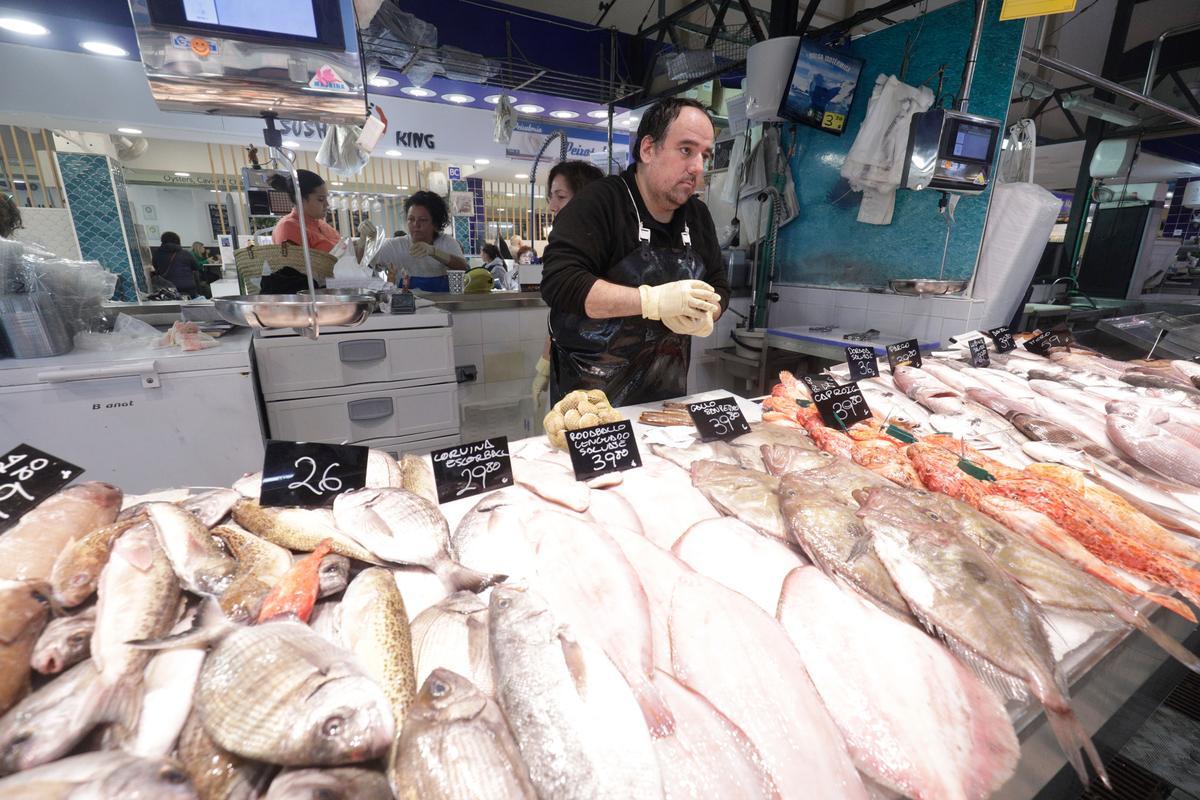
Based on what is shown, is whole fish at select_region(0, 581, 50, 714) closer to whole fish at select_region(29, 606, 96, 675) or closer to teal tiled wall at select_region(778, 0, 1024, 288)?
whole fish at select_region(29, 606, 96, 675)

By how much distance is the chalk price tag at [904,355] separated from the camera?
7.70ft

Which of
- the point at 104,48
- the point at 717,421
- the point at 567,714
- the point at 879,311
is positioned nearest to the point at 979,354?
the point at 717,421

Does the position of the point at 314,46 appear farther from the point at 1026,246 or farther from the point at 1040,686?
the point at 1026,246

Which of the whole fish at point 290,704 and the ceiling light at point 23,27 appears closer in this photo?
the whole fish at point 290,704

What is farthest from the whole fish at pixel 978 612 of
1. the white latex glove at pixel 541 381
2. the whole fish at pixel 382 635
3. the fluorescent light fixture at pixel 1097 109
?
the fluorescent light fixture at pixel 1097 109

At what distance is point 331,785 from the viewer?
0.48m

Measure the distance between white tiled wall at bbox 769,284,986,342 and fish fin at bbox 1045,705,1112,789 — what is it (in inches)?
151

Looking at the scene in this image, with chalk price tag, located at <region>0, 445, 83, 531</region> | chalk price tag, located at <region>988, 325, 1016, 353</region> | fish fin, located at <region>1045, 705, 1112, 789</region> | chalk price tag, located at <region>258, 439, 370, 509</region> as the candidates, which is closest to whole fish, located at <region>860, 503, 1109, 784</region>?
fish fin, located at <region>1045, 705, 1112, 789</region>

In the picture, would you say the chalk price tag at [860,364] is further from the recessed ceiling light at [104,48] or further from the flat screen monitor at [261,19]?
the recessed ceiling light at [104,48]

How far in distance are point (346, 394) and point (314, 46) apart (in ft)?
7.32

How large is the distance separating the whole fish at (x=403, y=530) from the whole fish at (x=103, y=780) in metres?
0.37

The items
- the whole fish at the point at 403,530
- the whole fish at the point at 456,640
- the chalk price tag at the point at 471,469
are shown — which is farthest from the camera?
the chalk price tag at the point at 471,469

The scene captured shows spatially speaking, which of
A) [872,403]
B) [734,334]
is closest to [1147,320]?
[872,403]

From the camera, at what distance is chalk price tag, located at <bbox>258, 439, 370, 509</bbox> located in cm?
100
